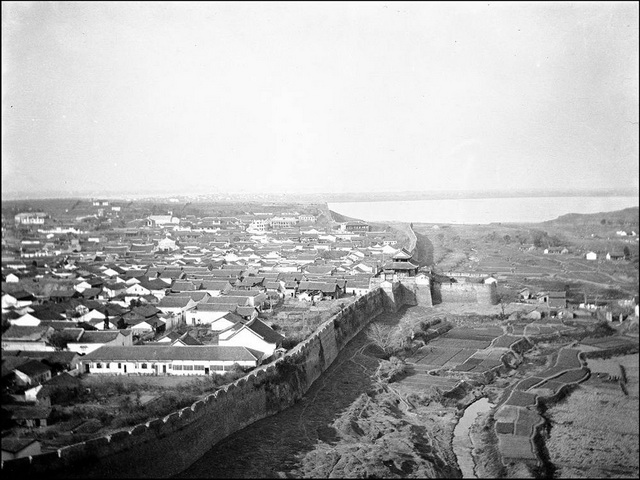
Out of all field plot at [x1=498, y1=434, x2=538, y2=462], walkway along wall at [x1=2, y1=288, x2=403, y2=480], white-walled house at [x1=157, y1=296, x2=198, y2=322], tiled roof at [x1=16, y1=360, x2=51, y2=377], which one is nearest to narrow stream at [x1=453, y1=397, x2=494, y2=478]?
field plot at [x1=498, y1=434, x2=538, y2=462]

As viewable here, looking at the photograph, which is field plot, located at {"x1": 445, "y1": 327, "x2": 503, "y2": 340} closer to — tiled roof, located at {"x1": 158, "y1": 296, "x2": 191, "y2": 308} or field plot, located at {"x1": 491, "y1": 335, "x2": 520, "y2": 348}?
field plot, located at {"x1": 491, "y1": 335, "x2": 520, "y2": 348}

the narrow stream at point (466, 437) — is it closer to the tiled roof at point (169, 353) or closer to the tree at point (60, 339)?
the tiled roof at point (169, 353)

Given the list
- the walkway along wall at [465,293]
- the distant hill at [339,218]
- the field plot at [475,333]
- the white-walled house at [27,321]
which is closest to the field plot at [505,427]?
the field plot at [475,333]

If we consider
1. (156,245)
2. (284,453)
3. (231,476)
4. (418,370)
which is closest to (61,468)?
(231,476)

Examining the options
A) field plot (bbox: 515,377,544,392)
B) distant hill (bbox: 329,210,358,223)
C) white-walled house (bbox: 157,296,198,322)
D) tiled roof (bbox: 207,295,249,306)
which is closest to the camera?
field plot (bbox: 515,377,544,392)

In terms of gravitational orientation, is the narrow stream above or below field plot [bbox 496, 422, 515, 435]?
below

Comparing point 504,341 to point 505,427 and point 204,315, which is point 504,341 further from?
point 204,315

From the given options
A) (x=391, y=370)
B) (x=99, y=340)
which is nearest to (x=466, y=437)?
(x=391, y=370)
